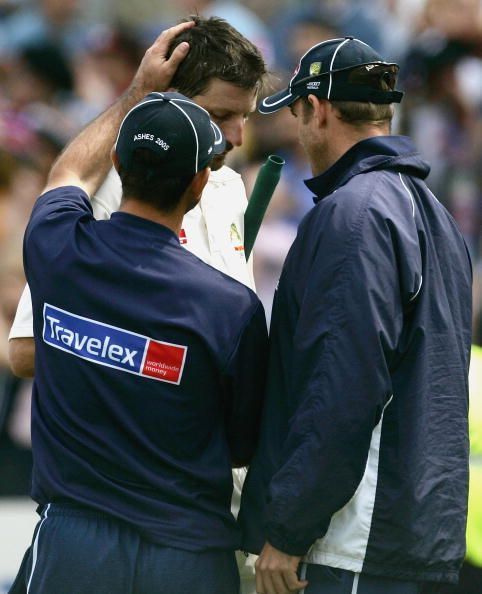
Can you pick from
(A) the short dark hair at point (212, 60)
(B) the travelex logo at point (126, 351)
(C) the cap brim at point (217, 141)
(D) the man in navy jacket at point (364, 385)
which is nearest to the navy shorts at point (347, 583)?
(D) the man in navy jacket at point (364, 385)

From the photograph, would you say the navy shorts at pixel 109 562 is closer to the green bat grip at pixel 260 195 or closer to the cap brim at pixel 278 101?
the green bat grip at pixel 260 195

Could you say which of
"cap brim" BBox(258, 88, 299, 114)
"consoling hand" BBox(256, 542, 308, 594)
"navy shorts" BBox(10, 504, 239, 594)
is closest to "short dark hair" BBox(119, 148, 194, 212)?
"cap brim" BBox(258, 88, 299, 114)

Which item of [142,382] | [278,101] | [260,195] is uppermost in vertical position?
[278,101]

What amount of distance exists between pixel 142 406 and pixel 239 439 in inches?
12.2

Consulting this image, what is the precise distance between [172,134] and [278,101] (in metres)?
0.51

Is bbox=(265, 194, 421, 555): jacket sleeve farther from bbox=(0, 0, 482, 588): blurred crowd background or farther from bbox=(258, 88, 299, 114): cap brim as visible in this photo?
bbox=(0, 0, 482, 588): blurred crowd background

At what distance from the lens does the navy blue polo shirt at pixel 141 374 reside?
9.20 feet

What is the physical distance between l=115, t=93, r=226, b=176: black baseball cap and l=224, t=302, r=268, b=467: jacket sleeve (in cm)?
40

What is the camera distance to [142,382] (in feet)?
9.20

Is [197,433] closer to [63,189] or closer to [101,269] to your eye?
[101,269]

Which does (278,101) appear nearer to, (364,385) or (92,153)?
(92,153)

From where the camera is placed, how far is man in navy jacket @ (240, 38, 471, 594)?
2.76 m

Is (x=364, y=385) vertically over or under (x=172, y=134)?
under

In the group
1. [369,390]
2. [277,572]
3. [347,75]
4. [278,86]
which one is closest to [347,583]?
[277,572]
